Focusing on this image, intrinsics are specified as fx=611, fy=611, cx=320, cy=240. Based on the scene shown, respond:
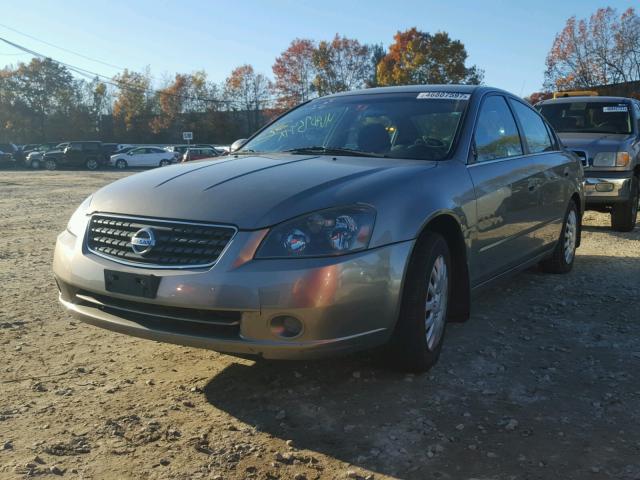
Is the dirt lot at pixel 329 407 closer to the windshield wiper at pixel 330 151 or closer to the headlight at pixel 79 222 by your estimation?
the headlight at pixel 79 222

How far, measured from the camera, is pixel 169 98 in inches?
2825

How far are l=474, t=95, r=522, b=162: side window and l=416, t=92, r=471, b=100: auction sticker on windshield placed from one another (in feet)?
0.51

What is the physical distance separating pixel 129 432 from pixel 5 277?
3735 millimetres

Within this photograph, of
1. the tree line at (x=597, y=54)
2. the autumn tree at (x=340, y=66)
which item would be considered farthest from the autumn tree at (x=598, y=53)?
the autumn tree at (x=340, y=66)

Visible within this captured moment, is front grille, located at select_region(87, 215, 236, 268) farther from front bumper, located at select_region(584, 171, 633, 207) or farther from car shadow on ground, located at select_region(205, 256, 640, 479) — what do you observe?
front bumper, located at select_region(584, 171, 633, 207)

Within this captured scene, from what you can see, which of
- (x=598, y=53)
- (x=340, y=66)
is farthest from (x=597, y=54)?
(x=340, y=66)

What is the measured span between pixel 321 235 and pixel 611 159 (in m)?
6.78

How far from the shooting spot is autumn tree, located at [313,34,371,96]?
6956cm

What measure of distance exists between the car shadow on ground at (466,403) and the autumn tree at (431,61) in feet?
177

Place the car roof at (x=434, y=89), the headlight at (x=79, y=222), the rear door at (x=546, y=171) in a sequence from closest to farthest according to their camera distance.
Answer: the headlight at (x=79, y=222)
the car roof at (x=434, y=89)
the rear door at (x=546, y=171)

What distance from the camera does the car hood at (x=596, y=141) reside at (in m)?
8.28

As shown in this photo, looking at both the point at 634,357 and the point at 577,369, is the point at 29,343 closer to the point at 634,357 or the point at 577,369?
the point at 577,369

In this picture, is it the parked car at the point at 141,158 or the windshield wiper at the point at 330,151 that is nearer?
the windshield wiper at the point at 330,151

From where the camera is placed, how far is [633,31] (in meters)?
46.1
